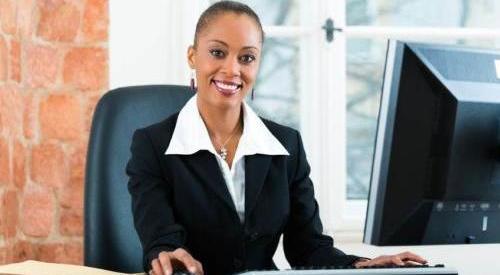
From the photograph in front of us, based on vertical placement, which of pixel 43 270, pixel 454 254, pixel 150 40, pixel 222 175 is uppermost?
pixel 150 40

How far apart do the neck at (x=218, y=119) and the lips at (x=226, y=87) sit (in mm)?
62

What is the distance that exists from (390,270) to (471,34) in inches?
65.6

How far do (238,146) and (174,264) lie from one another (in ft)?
1.52

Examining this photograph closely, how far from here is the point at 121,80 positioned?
2420mm

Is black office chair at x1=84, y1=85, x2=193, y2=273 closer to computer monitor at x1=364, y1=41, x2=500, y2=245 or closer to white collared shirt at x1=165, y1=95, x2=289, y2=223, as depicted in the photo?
white collared shirt at x1=165, y1=95, x2=289, y2=223

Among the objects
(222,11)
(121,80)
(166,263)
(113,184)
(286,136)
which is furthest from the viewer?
(121,80)

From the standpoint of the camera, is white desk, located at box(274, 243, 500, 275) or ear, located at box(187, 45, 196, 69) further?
white desk, located at box(274, 243, 500, 275)

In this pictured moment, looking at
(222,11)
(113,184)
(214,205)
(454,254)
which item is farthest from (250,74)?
(454,254)

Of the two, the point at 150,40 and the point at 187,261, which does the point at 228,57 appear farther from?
the point at 150,40

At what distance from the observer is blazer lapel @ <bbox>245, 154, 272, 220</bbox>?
1.51m

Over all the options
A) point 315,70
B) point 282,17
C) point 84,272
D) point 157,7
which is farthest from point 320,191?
point 84,272

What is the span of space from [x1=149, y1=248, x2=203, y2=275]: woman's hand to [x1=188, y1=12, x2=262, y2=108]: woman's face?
0.45 metres

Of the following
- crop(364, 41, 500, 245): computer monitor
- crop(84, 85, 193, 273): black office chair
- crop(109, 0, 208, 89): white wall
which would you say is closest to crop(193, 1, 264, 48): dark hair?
crop(84, 85, 193, 273): black office chair

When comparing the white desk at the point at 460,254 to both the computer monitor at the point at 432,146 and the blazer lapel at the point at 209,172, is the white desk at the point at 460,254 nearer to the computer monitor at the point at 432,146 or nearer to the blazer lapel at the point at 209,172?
the blazer lapel at the point at 209,172
